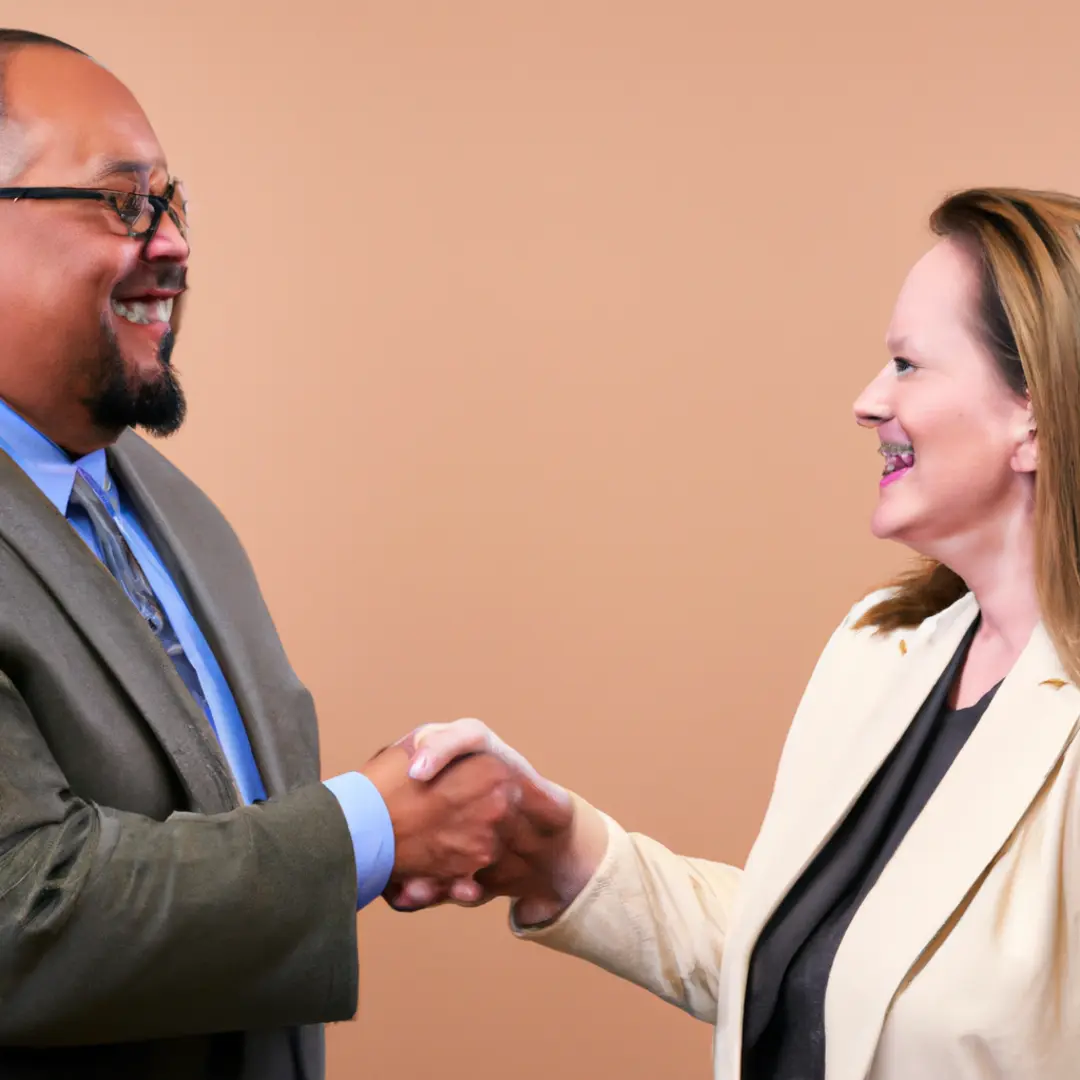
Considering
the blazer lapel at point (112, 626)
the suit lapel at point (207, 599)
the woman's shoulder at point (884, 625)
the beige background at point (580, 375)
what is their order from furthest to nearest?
the beige background at point (580, 375) < the woman's shoulder at point (884, 625) < the suit lapel at point (207, 599) < the blazer lapel at point (112, 626)

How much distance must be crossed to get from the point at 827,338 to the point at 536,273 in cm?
61

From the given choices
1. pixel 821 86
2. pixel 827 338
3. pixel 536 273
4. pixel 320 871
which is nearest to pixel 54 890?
pixel 320 871

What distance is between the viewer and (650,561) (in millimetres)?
2908

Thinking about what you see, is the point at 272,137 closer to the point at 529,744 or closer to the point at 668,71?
the point at 668,71

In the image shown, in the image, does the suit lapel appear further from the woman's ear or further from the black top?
the woman's ear

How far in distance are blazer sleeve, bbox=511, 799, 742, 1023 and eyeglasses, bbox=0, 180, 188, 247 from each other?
91cm

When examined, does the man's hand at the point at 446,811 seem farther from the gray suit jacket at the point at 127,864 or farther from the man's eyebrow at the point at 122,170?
the man's eyebrow at the point at 122,170

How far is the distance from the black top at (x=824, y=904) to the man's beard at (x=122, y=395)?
2.91 feet

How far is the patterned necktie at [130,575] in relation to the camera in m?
1.47

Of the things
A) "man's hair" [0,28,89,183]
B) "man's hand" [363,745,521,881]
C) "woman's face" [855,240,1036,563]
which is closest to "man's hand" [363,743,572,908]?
"man's hand" [363,745,521,881]

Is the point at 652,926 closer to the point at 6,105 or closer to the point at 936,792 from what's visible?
the point at 936,792

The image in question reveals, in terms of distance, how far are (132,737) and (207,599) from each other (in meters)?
0.27

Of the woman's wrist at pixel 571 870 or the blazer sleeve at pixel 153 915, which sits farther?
the woman's wrist at pixel 571 870

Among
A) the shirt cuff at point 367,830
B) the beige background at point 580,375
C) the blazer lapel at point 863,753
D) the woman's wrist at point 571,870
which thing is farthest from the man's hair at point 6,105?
the beige background at point 580,375
